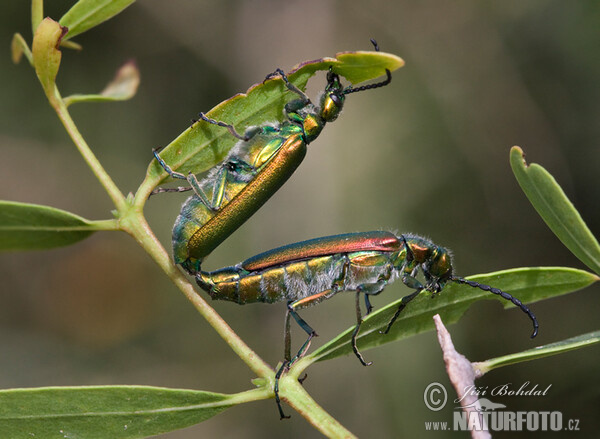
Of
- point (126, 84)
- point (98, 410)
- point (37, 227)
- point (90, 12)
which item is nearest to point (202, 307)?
point (98, 410)

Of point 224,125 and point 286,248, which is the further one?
point 286,248

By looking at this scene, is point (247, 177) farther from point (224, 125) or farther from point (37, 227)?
point (37, 227)

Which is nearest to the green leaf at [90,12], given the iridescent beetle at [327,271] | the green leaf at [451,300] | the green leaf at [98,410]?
the iridescent beetle at [327,271]

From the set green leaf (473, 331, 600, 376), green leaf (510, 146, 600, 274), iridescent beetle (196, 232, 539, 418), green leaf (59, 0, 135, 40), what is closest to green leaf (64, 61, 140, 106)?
green leaf (59, 0, 135, 40)

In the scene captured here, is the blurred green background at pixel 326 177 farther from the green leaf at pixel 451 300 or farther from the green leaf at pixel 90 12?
the green leaf at pixel 90 12

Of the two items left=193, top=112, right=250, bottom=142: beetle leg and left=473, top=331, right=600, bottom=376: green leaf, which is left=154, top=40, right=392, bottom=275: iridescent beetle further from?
left=473, top=331, right=600, bottom=376: green leaf
